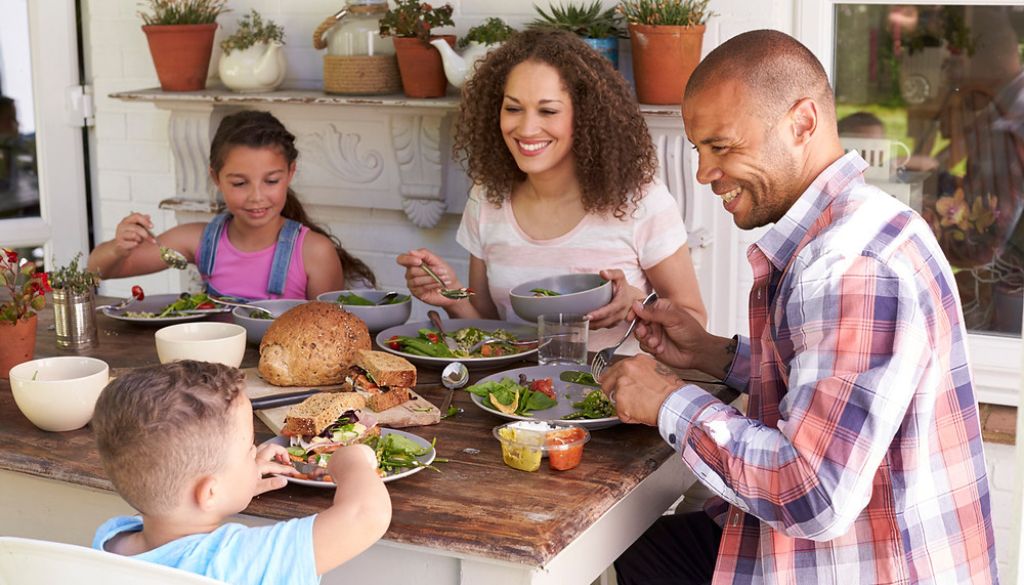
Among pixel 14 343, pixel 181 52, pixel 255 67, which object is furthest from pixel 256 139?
pixel 14 343

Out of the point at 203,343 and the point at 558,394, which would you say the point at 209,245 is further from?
the point at 558,394

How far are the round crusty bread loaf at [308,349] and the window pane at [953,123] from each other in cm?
157

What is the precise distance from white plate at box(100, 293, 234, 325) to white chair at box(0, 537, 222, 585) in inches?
51.9

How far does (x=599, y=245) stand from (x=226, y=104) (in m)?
1.51

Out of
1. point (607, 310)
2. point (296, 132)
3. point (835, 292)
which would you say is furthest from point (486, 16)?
point (835, 292)

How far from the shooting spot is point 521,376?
2.08 metres

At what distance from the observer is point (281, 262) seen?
10.1ft

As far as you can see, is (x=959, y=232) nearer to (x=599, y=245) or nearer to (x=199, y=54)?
(x=599, y=245)

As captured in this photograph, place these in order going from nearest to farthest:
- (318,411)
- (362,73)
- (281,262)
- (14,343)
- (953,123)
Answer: (318,411), (14,343), (953,123), (281,262), (362,73)

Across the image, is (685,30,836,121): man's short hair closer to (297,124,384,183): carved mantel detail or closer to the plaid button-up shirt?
the plaid button-up shirt

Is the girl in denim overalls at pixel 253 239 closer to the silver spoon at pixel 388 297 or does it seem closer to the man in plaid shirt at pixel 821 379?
the silver spoon at pixel 388 297

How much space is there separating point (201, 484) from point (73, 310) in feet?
3.72

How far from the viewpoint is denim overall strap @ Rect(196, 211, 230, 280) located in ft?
10.4

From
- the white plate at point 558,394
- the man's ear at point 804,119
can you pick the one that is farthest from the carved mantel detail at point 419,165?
the man's ear at point 804,119
